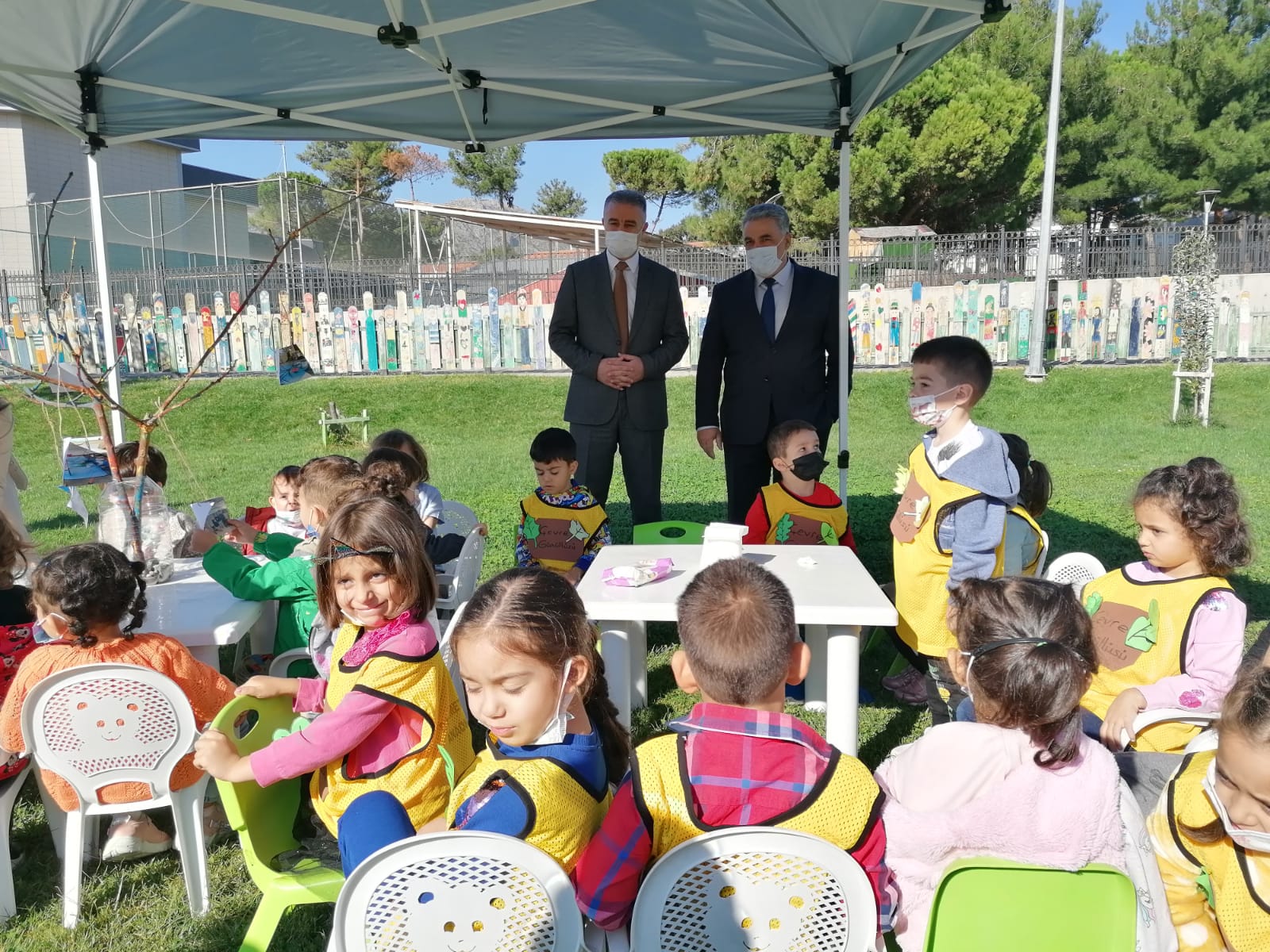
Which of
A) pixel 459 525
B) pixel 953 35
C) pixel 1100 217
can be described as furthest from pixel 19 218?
pixel 1100 217

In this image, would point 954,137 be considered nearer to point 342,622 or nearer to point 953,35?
point 953,35

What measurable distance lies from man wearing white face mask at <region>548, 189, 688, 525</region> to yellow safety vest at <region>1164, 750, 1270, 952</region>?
3237 millimetres

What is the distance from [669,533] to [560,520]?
527mm

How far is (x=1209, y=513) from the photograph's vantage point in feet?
8.45

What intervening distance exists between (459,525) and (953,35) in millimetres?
2997

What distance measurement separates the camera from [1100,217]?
1091 inches

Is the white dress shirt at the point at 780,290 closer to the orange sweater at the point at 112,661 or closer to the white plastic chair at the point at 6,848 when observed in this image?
the orange sweater at the point at 112,661

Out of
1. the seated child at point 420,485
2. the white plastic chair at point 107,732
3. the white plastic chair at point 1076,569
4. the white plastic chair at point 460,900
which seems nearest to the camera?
the white plastic chair at point 460,900

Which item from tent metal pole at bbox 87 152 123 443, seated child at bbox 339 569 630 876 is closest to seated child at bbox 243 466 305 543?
tent metal pole at bbox 87 152 123 443

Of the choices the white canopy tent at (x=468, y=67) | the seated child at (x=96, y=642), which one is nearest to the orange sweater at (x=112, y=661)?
the seated child at (x=96, y=642)

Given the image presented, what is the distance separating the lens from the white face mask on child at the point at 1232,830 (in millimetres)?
1525

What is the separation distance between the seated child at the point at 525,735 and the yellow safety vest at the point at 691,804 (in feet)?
0.58

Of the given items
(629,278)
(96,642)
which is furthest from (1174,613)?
(629,278)

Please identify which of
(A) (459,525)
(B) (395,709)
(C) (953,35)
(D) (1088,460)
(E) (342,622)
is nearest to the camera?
(B) (395,709)
